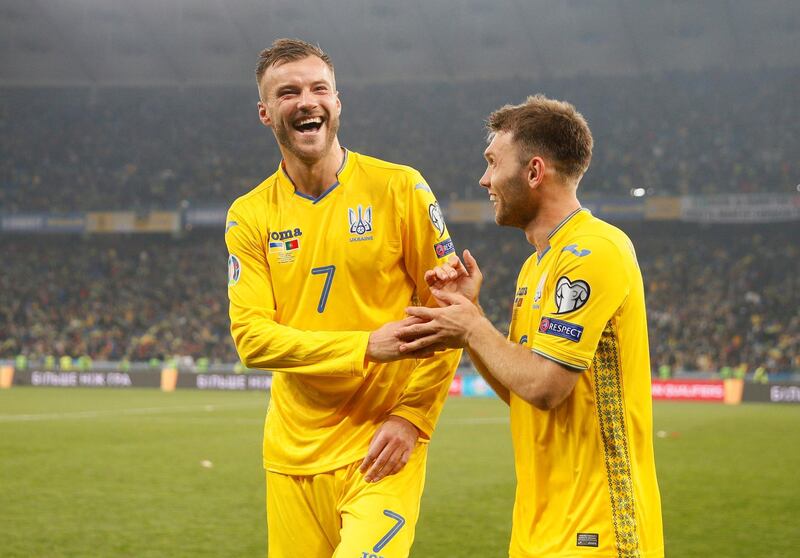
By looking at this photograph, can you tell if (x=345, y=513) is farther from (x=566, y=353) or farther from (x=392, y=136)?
(x=392, y=136)

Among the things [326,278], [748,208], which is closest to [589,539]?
[326,278]

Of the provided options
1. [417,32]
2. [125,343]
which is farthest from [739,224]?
[125,343]

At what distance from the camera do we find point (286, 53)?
11.8 feet

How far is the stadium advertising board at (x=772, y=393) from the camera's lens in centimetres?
2348

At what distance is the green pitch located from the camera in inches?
329

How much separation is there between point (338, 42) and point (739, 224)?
62.7 ft

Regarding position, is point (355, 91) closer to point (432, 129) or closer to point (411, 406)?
point (432, 129)

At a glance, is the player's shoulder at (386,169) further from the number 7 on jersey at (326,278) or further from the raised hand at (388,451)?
the raised hand at (388,451)

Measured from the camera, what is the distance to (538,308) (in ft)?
10.2

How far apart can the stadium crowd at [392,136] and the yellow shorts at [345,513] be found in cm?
3555

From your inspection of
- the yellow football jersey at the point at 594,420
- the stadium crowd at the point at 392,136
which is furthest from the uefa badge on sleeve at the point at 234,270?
the stadium crowd at the point at 392,136

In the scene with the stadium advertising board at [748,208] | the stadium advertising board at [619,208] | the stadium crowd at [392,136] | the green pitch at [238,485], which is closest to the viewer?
the green pitch at [238,485]

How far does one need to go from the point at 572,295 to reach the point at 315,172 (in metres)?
1.29

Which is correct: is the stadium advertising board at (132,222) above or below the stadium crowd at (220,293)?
above
